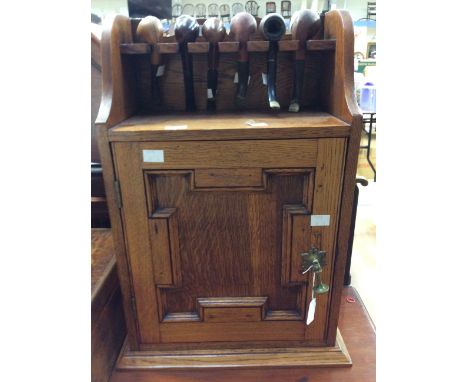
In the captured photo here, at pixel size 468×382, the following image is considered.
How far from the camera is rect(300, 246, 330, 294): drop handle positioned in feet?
2.76

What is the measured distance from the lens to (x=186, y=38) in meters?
0.86

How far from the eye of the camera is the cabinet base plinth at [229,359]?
36.4 inches

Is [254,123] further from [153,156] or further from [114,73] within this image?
[114,73]

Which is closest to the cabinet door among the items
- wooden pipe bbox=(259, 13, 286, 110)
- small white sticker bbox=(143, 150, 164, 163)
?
small white sticker bbox=(143, 150, 164, 163)

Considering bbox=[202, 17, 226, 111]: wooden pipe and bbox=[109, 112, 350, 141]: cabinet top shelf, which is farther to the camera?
bbox=[202, 17, 226, 111]: wooden pipe

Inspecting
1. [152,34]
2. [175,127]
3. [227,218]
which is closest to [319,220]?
[227,218]

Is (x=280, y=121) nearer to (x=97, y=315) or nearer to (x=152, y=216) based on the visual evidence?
(x=152, y=216)

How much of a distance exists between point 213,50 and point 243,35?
0.29 feet

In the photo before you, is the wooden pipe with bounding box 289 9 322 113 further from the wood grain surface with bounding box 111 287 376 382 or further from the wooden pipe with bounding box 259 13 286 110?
the wood grain surface with bounding box 111 287 376 382

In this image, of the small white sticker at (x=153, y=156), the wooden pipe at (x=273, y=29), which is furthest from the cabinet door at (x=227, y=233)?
the wooden pipe at (x=273, y=29)

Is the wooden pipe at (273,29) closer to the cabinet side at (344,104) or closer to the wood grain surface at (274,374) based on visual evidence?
the cabinet side at (344,104)

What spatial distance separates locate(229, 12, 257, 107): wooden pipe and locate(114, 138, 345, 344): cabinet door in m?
0.26

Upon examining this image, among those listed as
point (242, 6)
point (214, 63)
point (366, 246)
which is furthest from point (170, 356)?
point (242, 6)

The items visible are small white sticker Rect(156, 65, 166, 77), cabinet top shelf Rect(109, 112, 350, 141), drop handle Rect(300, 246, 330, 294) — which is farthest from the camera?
small white sticker Rect(156, 65, 166, 77)
